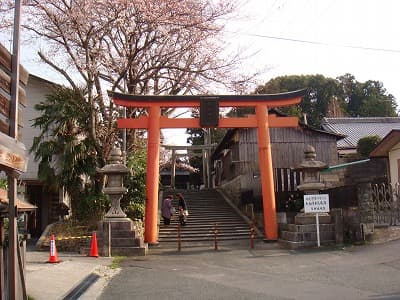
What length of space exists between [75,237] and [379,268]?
11022 millimetres

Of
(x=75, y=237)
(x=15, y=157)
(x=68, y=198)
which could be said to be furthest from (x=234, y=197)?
(x=15, y=157)

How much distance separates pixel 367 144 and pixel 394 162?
8.01 m

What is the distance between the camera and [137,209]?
21.2 metres

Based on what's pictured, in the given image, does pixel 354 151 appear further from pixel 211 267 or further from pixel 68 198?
pixel 211 267

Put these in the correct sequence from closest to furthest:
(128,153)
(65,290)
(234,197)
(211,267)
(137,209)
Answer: (65,290) → (211,267) → (137,209) → (128,153) → (234,197)

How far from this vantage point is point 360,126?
4031 cm

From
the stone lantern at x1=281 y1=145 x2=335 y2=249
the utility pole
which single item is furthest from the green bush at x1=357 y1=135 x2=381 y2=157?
the utility pole

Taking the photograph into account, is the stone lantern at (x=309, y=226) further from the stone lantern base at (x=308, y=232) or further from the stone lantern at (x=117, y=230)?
the stone lantern at (x=117, y=230)

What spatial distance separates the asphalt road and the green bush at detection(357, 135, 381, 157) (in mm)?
18225

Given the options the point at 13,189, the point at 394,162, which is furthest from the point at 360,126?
the point at 13,189

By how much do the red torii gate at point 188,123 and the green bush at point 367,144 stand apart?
14831 mm

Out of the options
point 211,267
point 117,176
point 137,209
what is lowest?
point 211,267

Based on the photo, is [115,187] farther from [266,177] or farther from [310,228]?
Answer: [310,228]

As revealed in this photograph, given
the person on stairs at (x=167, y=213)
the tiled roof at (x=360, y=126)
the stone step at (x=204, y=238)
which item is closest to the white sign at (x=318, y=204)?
the stone step at (x=204, y=238)
